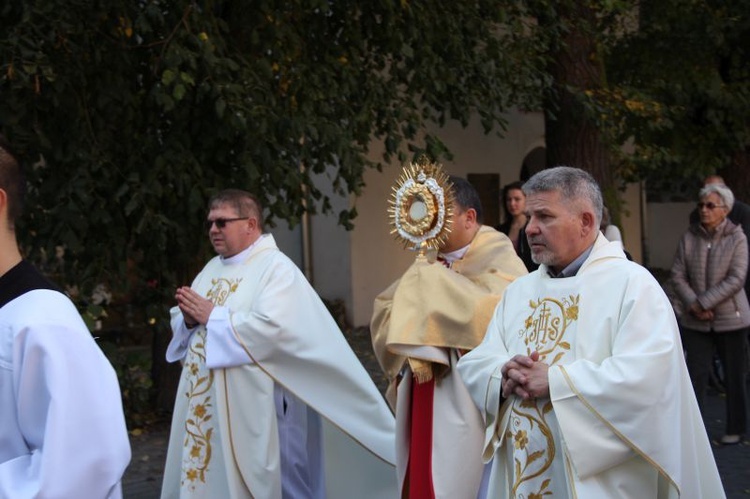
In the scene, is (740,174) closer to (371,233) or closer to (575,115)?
(371,233)

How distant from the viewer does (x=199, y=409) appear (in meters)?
5.98

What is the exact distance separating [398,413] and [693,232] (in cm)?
389

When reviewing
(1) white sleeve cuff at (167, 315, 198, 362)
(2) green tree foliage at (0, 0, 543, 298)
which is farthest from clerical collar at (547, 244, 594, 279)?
(2) green tree foliage at (0, 0, 543, 298)

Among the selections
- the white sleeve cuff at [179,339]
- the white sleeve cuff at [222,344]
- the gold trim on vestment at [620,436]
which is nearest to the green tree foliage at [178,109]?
the white sleeve cuff at [179,339]

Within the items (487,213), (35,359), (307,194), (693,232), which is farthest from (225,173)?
(487,213)

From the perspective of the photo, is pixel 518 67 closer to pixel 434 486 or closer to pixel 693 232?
pixel 693 232

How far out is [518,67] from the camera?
10398 millimetres

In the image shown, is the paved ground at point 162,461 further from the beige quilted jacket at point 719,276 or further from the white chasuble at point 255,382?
the white chasuble at point 255,382

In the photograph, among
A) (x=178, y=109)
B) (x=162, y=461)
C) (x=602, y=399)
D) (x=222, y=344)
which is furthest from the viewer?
(x=162, y=461)

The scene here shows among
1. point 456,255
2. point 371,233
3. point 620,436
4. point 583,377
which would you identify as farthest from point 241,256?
point 371,233

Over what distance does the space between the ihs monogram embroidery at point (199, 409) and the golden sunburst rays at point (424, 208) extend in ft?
4.49

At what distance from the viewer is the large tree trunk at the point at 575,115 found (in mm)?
11805

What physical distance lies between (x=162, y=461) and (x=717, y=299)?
14.1ft

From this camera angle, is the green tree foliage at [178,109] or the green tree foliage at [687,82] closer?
the green tree foliage at [178,109]
